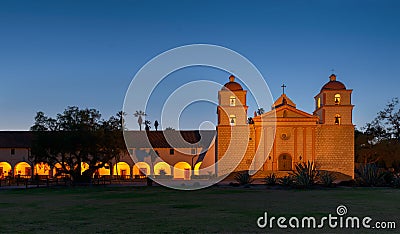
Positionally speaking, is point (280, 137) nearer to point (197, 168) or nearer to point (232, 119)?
point (232, 119)

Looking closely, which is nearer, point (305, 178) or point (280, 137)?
point (305, 178)

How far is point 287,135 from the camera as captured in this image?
4266 centimetres

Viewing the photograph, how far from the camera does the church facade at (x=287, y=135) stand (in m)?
42.0

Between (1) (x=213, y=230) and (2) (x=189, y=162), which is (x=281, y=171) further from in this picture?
(1) (x=213, y=230)

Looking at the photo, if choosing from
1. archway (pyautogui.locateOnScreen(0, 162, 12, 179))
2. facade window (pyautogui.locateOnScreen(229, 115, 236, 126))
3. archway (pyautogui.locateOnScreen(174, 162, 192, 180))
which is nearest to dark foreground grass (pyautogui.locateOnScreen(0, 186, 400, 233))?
facade window (pyautogui.locateOnScreen(229, 115, 236, 126))

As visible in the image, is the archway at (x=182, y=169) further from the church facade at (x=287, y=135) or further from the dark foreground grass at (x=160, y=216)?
the dark foreground grass at (x=160, y=216)

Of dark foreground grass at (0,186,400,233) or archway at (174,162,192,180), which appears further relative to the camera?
archway at (174,162,192,180)

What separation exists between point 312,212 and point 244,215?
2.14 metres

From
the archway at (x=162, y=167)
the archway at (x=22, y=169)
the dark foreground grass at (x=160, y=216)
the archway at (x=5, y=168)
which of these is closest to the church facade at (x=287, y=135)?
the archway at (x=162, y=167)

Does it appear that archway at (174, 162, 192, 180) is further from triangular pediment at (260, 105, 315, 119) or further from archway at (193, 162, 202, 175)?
triangular pediment at (260, 105, 315, 119)

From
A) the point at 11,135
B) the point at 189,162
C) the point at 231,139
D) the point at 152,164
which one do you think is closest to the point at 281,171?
the point at 231,139

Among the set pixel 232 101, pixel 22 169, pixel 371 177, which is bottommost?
pixel 22 169

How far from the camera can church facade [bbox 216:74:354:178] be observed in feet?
138

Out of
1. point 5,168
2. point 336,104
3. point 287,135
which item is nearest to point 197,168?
point 287,135
